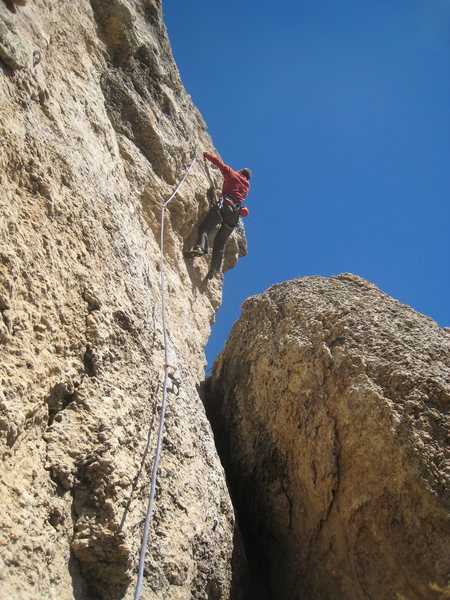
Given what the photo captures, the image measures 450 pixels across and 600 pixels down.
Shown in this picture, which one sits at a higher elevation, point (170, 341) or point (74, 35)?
point (74, 35)

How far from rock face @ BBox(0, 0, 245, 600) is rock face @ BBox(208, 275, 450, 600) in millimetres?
600

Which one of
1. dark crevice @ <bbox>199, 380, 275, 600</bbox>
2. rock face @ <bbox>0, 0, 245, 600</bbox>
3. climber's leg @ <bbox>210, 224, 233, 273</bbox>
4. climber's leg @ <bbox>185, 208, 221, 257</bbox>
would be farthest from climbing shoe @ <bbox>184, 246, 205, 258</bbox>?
dark crevice @ <bbox>199, 380, 275, 600</bbox>

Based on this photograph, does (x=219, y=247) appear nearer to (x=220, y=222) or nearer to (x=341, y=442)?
(x=220, y=222)

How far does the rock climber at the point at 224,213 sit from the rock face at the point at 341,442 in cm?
234

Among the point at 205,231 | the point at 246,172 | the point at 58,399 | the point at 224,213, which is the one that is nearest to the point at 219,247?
the point at 205,231

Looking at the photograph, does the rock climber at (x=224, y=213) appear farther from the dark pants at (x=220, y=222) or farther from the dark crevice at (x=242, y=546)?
the dark crevice at (x=242, y=546)

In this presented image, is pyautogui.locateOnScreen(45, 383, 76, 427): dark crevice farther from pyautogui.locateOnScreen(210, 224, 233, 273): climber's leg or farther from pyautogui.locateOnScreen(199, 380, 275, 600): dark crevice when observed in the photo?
pyautogui.locateOnScreen(210, 224, 233, 273): climber's leg

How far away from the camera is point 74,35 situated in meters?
5.74

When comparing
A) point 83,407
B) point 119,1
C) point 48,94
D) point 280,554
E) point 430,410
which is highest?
point 119,1

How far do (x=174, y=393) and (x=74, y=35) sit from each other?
4.58m

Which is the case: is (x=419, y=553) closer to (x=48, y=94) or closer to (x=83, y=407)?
(x=83, y=407)

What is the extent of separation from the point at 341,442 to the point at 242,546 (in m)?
1.16

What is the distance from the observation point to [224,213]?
7.43 meters

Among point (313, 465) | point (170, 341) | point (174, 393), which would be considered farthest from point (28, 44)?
point (313, 465)
